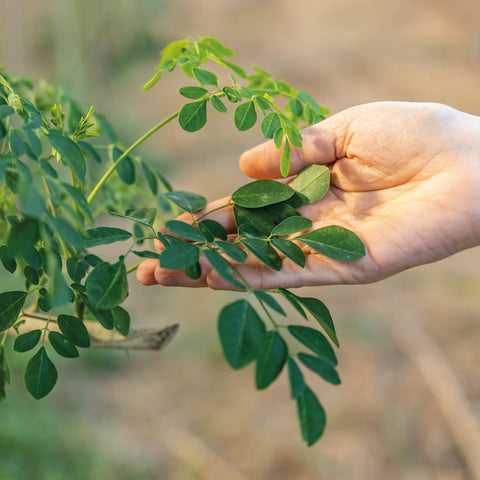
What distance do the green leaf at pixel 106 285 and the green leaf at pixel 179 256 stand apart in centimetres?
6

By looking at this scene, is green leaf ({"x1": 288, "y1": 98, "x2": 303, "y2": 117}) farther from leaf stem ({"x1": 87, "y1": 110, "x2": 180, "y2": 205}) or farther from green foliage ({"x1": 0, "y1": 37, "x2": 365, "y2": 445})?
leaf stem ({"x1": 87, "y1": 110, "x2": 180, "y2": 205})

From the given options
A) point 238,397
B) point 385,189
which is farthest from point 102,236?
point 238,397

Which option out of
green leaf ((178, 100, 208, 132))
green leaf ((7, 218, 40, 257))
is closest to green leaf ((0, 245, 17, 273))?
green leaf ((7, 218, 40, 257))

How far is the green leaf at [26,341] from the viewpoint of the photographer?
0.72m

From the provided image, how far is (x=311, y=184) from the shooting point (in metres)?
0.85

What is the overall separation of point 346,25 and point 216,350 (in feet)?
18.5

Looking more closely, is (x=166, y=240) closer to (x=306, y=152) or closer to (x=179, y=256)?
(x=179, y=256)

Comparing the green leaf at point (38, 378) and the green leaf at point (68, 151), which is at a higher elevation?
the green leaf at point (68, 151)

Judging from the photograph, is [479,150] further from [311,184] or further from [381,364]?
[381,364]

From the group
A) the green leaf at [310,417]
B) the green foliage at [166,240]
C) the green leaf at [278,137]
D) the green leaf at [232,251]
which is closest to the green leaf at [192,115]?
the green foliage at [166,240]

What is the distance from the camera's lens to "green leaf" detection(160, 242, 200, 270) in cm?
61

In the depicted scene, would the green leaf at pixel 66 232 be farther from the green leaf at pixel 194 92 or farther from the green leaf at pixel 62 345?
the green leaf at pixel 194 92

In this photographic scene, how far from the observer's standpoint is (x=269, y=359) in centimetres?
55

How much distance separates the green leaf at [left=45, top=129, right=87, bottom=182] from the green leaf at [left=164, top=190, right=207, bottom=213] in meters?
0.21
